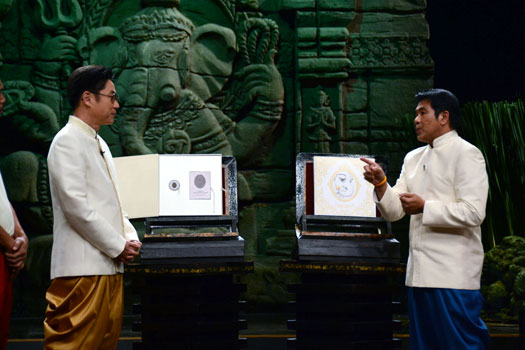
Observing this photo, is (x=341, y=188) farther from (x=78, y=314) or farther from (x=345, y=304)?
(x=78, y=314)

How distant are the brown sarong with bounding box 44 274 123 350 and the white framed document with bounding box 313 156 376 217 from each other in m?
1.16

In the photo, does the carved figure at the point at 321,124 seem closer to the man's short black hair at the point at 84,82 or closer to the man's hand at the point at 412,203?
the man's hand at the point at 412,203

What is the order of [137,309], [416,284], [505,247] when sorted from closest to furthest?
[416,284] → [137,309] → [505,247]

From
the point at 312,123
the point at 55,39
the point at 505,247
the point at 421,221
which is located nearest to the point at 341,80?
the point at 312,123

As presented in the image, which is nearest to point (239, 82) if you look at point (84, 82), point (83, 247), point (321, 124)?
point (321, 124)

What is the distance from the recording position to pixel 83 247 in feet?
9.79

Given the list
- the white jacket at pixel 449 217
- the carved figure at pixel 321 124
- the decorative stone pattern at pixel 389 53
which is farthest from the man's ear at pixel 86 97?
the decorative stone pattern at pixel 389 53

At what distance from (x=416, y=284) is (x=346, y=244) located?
43 centimetres

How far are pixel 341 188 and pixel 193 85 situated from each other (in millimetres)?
3053

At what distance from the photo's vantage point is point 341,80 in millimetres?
6598

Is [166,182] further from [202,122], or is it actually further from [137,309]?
[202,122]

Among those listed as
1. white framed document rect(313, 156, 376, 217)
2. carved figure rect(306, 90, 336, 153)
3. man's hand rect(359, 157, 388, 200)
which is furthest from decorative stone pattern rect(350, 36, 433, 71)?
man's hand rect(359, 157, 388, 200)

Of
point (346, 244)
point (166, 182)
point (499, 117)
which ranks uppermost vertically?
point (499, 117)

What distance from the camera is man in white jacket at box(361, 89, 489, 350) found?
3.17 metres
